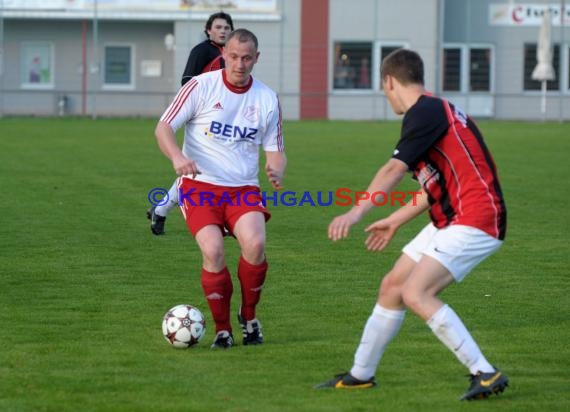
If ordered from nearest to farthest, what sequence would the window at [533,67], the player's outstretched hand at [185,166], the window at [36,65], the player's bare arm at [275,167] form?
1. the player's outstretched hand at [185,166]
2. the player's bare arm at [275,167]
3. the window at [36,65]
4. the window at [533,67]

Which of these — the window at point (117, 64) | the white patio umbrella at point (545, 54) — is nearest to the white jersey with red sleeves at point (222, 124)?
the white patio umbrella at point (545, 54)

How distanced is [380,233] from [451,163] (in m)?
0.55

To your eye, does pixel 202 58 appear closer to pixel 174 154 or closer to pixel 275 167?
pixel 275 167

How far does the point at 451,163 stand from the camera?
638cm

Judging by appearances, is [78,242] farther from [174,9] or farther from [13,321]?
[174,9]

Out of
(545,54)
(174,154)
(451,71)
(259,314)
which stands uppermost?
(545,54)

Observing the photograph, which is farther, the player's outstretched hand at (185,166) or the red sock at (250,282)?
the red sock at (250,282)

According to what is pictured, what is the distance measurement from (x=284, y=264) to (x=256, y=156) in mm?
3376

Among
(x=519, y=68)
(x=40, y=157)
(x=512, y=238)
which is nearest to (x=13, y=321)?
(x=512, y=238)

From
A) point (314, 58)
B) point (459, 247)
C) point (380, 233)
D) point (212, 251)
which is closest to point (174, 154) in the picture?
point (212, 251)

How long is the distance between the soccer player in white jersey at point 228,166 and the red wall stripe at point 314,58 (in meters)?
35.2

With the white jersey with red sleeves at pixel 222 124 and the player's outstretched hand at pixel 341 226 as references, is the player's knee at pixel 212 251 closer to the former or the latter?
the white jersey with red sleeves at pixel 222 124

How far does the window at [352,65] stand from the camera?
146 feet

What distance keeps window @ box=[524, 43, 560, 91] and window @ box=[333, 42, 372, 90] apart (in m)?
5.78
